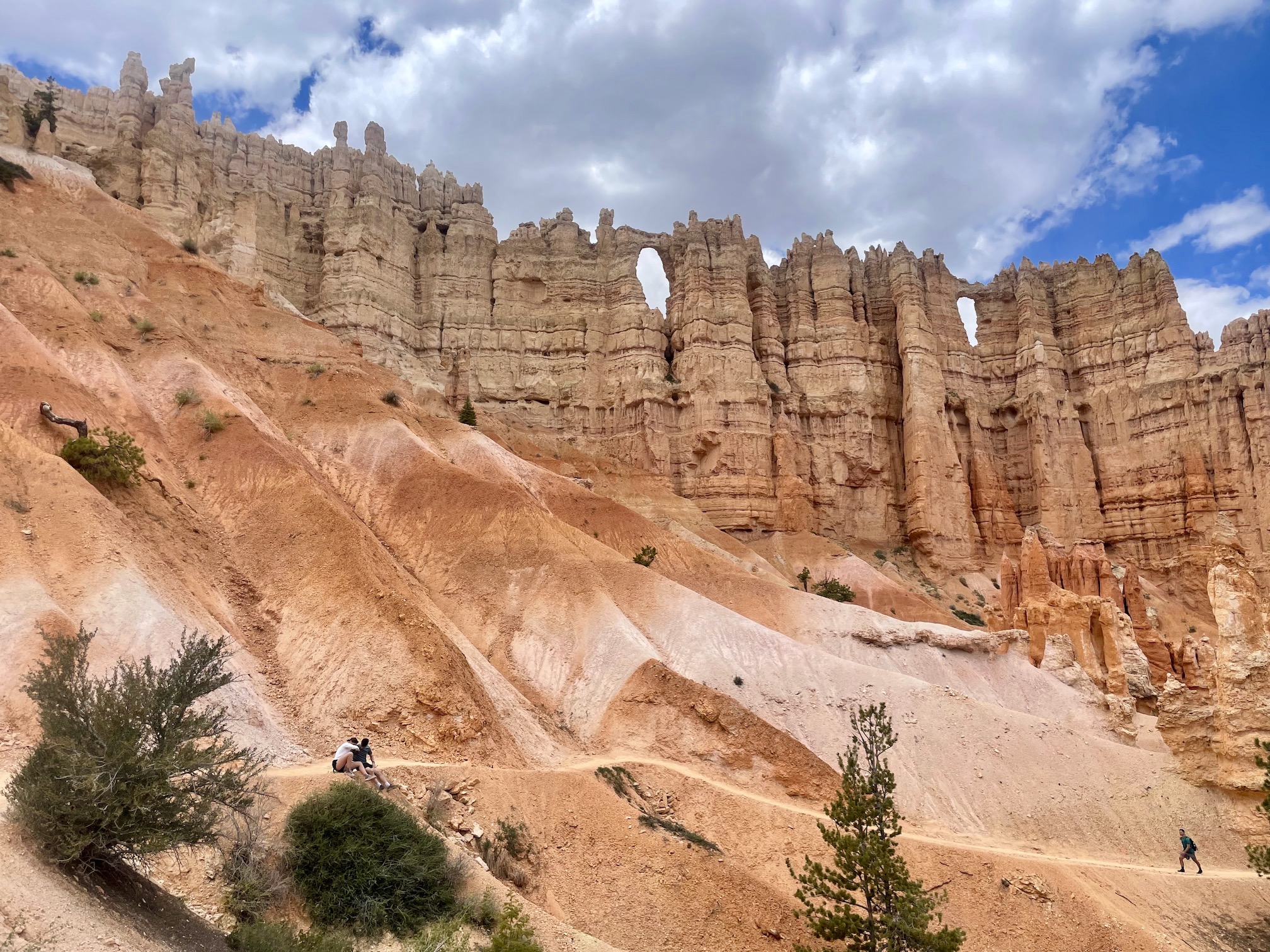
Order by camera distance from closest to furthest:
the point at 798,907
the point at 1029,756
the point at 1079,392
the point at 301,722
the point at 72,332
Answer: the point at 798,907
the point at 301,722
the point at 1029,756
the point at 72,332
the point at 1079,392

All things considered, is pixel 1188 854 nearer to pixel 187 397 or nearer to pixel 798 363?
pixel 187 397

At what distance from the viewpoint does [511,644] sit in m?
29.2

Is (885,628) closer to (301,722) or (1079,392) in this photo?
(301,722)

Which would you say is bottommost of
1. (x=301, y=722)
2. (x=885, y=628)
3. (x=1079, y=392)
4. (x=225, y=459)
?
(x=301, y=722)

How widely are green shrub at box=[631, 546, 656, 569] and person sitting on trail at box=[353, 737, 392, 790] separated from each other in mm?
21630

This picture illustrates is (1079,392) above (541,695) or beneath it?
above

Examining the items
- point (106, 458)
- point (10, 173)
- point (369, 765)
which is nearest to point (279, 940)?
point (369, 765)

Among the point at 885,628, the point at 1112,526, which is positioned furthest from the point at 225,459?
the point at 1112,526

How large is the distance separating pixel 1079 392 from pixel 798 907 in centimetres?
6242

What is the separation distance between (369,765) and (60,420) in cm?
1456

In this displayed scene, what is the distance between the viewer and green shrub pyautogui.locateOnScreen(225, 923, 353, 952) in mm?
10719

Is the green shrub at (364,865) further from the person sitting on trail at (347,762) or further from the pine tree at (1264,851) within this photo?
the pine tree at (1264,851)

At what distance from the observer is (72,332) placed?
29031 mm

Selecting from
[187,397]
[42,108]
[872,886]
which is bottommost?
[872,886]
